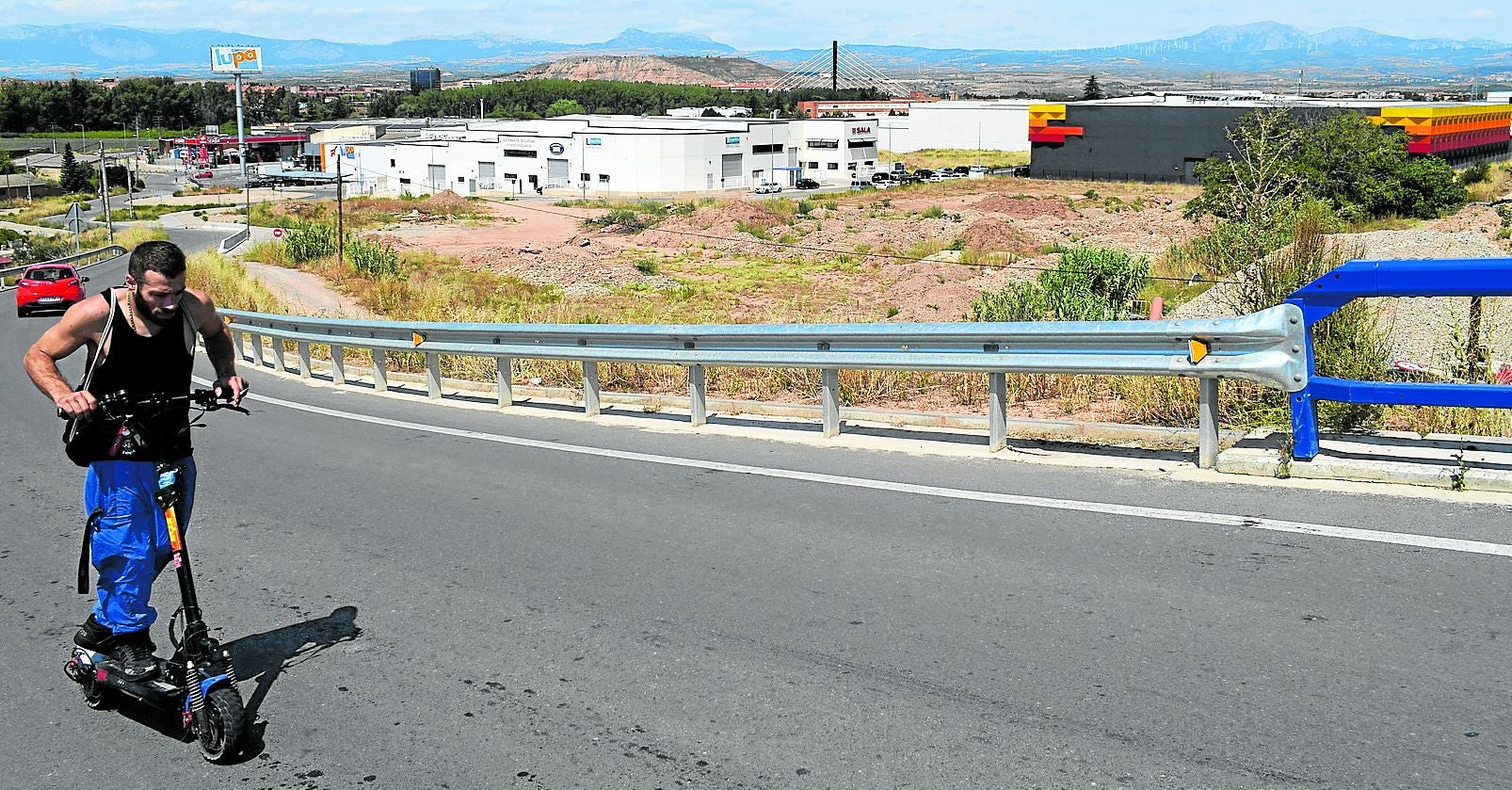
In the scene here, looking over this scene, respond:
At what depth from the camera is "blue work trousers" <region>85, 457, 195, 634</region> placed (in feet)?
16.5

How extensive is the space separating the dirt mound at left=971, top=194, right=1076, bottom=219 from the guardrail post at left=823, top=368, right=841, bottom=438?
6174cm

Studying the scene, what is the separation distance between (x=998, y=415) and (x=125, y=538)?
562cm

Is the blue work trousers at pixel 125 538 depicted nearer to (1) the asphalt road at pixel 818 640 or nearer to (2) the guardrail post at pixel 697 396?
(1) the asphalt road at pixel 818 640

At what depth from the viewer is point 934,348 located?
951 centimetres

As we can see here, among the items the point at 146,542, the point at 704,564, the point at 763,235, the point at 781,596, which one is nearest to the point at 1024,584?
the point at 781,596

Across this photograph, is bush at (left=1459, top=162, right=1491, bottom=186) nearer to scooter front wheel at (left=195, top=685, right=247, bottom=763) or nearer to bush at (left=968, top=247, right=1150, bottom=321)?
bush at (left=968, top=247, right=1150, bottom=321)

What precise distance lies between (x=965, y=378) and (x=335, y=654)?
274 inches

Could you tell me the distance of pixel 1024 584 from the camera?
615 centimetres

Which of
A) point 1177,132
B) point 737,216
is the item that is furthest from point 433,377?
point 1177,132

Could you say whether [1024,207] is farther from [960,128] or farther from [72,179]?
[960,128]

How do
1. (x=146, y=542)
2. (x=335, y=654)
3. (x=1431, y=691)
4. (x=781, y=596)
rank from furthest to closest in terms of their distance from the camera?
(x=781, y=596), (x=335, y=654), (x=146, y=542), (x=1431, y=691)

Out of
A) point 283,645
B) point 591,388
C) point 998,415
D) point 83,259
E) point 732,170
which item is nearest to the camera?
point 283,645

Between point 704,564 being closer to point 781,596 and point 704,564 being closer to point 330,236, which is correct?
point 781,596

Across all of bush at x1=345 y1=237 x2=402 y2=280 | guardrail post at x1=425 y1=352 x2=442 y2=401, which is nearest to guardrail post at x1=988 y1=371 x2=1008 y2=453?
guardrail post at x1=425 y1=352 x2=442 y2=401
